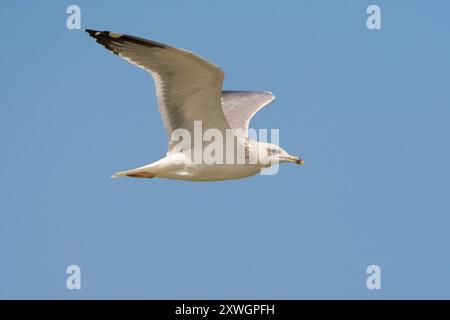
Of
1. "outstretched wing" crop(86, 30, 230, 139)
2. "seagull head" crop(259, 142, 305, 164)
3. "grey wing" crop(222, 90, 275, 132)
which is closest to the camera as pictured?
"outstretched wing" crop(86, 30, 230, 139)

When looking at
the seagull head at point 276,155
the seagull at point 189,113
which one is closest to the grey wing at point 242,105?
the seagull at point 189,113

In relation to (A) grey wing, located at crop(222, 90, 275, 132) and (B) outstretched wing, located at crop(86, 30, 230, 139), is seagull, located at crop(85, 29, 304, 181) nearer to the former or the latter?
(B) outstretched wing, located at crop(86, 30, 230, 139)

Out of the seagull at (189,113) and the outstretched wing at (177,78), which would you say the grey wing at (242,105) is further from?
the outstretched wing at (177,78)

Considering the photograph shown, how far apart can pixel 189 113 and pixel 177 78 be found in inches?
20.0

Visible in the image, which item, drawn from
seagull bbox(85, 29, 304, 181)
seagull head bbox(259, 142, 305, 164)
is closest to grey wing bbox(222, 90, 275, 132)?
seagull bbox(85, 29, 304, 181)

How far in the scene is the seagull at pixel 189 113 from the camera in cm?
879

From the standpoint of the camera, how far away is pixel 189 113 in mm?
9469

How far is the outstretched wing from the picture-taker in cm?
873

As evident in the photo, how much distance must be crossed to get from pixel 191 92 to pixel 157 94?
0.35 m

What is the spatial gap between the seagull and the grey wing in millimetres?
326

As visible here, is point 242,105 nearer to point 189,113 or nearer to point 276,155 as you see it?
point 276,155

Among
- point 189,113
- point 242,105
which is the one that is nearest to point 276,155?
point 189,113
